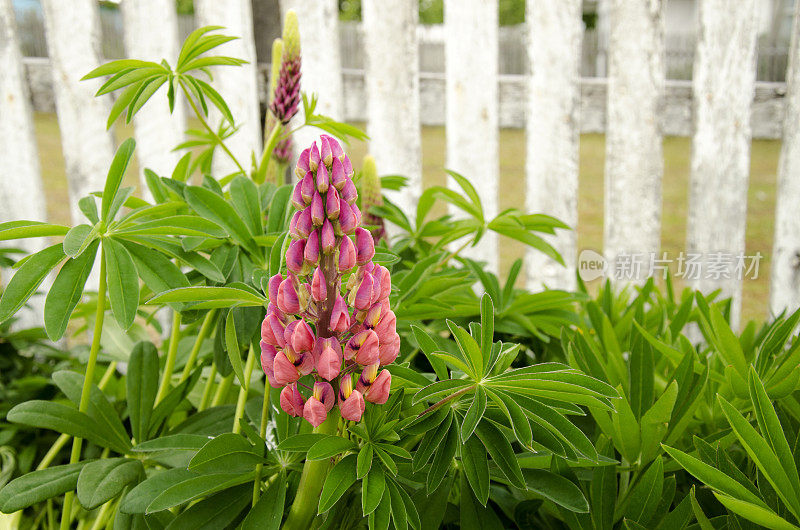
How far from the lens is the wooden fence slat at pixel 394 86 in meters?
1.80

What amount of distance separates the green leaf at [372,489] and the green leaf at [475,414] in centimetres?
6

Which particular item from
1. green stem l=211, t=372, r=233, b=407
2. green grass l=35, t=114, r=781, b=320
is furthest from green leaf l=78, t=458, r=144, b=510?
green grass l=35, t=114, r=781, b=320

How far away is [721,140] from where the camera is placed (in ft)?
6.25

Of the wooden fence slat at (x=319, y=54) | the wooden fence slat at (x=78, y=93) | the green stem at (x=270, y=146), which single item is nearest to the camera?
the green stem at (x=270, y=146)

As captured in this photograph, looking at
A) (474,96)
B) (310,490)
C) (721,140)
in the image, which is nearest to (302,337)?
(310,490)

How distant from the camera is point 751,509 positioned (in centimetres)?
39

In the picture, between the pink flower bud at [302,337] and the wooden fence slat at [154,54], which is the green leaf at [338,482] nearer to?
the pink flower bud at [302,337]

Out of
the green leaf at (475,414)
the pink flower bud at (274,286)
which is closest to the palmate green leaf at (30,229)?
the pink flower bud at (274,286)

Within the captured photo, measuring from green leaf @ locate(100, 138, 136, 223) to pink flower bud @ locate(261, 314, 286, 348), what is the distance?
25 centimetres

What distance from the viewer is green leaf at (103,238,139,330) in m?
0.53

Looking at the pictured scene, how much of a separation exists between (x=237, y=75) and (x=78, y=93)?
1.32ft

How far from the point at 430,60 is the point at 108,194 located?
10.2 meters

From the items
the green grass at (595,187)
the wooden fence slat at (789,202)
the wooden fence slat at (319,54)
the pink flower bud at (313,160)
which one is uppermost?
the wooden fence slat at (319,54)

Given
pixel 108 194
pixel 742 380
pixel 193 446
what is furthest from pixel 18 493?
pixel 742 380
